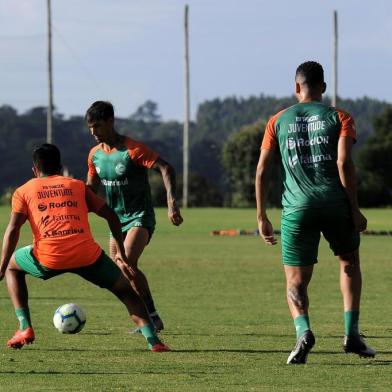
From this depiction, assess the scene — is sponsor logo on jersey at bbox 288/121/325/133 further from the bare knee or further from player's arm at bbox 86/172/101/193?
player's arm at bbox 86/172/101/193

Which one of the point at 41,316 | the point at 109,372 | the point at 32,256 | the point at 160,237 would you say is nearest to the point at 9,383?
the point at 109,372

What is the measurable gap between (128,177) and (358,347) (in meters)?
3.46

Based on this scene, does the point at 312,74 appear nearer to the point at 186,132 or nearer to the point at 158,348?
the point at 158,348

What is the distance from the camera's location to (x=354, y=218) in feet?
33.6

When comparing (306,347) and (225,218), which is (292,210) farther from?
(225,218)

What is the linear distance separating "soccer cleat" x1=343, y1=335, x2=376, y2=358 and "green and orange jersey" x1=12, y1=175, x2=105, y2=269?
216 centimetres

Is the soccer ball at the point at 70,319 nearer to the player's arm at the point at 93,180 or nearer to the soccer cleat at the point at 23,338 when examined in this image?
the soccer cleat at the point at 23,338

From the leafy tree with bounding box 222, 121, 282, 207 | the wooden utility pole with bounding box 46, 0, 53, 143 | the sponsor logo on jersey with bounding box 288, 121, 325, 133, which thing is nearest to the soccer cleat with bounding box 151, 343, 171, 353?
the sponsor logo on jersey with bounding box 288, 121, 325, 133

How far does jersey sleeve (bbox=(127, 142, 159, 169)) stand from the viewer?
1265 centimetres

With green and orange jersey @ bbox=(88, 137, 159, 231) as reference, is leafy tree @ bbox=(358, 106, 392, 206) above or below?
below

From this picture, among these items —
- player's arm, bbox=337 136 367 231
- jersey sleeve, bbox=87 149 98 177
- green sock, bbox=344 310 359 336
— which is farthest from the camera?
jersey sleeve, bbox=87 149 98 177

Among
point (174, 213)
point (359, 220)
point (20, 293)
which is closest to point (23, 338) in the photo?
point (20, 293)

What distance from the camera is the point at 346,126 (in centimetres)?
1006

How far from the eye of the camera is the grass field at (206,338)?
9195mm
